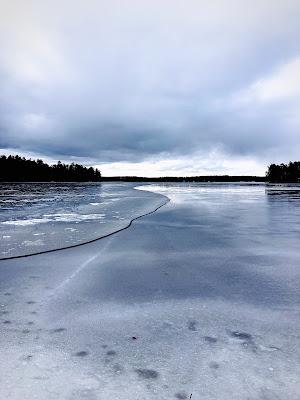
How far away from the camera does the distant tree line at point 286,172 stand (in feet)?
601

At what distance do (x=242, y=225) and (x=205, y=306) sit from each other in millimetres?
9208

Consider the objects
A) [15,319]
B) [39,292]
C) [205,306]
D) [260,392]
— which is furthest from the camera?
[39,292]

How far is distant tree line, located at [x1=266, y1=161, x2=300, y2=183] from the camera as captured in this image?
183250 millimetres

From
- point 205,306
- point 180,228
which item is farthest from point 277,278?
point 180,228

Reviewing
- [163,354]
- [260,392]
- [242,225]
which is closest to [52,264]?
[163,354]

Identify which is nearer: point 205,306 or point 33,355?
point 33,355

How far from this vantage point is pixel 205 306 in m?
4.66

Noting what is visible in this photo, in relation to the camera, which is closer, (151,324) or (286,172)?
(151,324)

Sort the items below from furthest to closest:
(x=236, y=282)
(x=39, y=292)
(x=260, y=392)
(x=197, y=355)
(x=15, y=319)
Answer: (x=236, y=282)
(x=39, y=292)
(x=15, y=319)
(x=197, y=355)
(x=260, y=392)

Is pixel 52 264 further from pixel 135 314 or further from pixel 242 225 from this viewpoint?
pixel 242 225

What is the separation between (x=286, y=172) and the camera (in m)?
190

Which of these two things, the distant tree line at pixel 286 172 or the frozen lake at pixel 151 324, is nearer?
the frozen lake at pixel 151 324

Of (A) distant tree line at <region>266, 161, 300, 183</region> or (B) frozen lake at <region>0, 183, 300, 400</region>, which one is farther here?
(A) distant tree line at <region>266, 161, 300, 183</region>

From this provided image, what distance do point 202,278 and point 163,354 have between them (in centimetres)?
286
